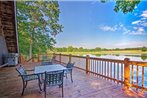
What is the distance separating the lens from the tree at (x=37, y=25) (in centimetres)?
1414

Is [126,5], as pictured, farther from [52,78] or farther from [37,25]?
[37,25]

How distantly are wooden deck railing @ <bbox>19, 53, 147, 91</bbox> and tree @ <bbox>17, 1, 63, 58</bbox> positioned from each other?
25.9 feet

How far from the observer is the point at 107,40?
20984 mm

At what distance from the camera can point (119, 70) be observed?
536 centimetres

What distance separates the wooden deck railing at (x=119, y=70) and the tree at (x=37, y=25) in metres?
7.89

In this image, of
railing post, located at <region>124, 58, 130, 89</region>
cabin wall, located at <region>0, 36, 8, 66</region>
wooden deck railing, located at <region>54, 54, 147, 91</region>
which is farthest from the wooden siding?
railing post, located at <region>124, 58, 130, 89</region>

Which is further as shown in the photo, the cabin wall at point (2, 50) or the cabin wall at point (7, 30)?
the cabin wall at point (2, 50)

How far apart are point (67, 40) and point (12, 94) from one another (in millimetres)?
16151

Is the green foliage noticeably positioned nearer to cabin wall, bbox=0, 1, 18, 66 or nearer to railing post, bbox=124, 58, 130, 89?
Result: railing post, bbox=124, 58, 130, 89

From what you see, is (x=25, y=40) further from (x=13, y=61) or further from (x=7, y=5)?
(x=7, y=5)

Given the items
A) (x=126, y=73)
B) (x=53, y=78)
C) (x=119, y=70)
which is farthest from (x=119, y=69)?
(x=53, y=78)

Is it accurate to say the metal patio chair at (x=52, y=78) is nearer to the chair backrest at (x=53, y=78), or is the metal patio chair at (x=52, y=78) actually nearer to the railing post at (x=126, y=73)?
the chair backrest at (x=53, y=78)

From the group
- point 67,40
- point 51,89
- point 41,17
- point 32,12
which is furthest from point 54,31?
point 51,89

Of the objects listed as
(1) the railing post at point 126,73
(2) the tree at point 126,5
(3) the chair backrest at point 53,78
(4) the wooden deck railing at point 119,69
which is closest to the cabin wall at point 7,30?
(4) the wooden deck railing at point 119,69
